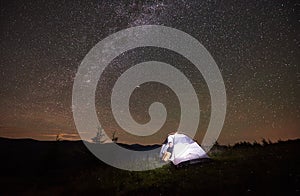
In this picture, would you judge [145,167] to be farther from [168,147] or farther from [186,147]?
[186,147]

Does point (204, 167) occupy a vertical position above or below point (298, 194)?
above

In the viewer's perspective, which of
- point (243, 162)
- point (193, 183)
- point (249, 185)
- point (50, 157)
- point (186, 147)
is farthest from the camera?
point (50, 157)

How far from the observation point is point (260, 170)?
11.6 m

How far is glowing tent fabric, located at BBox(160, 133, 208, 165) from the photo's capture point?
1666 centimetres

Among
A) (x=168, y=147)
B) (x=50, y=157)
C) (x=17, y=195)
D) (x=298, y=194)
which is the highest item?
(x=50, y=157)

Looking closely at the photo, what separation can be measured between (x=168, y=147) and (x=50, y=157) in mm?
19807

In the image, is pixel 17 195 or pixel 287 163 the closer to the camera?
pixel 287 163

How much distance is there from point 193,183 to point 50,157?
82.7ft

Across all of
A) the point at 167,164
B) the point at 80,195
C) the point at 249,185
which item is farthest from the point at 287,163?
the point at 80,195

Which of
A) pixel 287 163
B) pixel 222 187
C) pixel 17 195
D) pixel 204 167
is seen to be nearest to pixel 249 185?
pixel 222 187

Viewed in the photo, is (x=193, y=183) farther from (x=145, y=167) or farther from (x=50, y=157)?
(x=50, y=157)

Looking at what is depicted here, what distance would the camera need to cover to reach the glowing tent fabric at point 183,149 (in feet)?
54.6

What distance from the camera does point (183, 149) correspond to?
56.5ft

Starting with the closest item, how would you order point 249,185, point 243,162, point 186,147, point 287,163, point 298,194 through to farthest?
point 298,194 < point 249,185 < point 287,163 < point 243,162 < point 186,147
